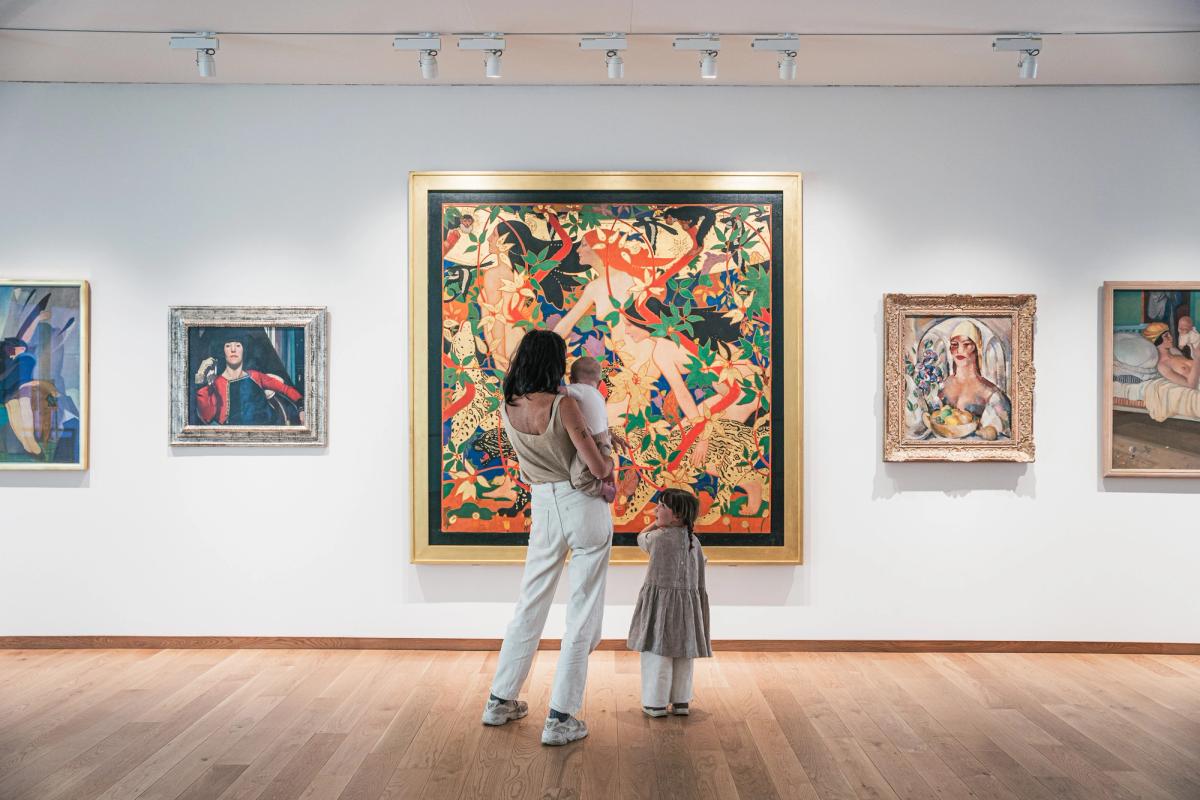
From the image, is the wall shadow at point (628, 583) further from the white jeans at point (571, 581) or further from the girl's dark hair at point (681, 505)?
the white jeans at point (571, 581)

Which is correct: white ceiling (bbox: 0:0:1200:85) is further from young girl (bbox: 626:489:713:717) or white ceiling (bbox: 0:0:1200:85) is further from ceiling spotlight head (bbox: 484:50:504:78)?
young girl (bbox: 626:489:713:717)

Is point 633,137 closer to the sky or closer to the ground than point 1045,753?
closer to the sky

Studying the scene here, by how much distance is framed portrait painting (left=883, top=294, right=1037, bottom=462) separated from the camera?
4.89 meters

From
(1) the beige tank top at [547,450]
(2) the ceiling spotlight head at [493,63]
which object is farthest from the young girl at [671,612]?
(2) the ceiling spotlight head at [493,63]

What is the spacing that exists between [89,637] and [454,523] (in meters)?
2.10

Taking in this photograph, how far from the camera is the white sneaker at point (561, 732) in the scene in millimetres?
3475

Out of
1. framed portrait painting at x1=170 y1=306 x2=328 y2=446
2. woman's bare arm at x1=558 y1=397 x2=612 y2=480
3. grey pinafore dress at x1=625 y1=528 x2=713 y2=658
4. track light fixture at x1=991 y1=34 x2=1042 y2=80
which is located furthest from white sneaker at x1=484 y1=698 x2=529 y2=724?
track light fixture at x1=991 y1=34 x2=1042 y2=80

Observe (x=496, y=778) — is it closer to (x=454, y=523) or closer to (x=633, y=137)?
(x=454, y=523)

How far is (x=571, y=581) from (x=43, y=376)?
332 centimetres

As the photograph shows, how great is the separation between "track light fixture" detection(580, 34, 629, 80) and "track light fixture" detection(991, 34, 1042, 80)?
5.84ft

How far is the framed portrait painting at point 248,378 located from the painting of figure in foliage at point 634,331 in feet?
2.28

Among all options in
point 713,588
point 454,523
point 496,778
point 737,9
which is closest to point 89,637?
point 454,523

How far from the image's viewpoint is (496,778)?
3148mm

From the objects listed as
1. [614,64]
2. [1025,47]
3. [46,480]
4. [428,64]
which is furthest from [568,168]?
[46,480]
